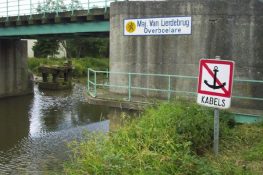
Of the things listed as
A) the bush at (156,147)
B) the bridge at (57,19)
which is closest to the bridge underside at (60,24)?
the bridge at (57,19)

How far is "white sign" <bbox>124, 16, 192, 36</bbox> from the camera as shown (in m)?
10.8

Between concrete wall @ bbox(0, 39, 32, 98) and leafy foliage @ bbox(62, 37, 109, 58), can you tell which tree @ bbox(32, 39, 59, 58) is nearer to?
leafy foliage @ bbox(62, 37, 109, 58)

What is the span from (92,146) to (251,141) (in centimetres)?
305

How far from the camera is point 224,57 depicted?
10523 millimetres

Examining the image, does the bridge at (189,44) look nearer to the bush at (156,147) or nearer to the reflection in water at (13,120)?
the bush at (156,147)

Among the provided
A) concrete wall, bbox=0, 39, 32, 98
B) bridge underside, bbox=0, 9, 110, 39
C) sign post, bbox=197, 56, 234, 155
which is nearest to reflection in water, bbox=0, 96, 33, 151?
concrete wall, bbox=0, 39, 32, 98

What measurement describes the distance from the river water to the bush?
1142mm

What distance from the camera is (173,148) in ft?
19.3

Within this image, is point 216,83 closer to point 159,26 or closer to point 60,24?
point 159,26

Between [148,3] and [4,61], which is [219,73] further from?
[4,61]

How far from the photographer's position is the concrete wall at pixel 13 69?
92.3ft

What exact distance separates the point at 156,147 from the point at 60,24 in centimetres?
1444

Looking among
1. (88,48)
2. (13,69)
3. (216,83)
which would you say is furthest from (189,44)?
(88,48)

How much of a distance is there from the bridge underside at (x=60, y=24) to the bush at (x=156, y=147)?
9.54m
